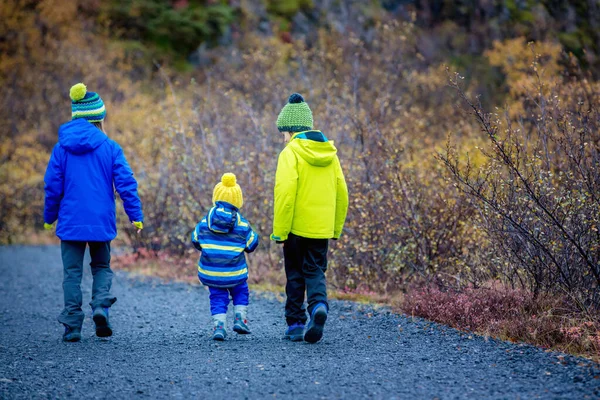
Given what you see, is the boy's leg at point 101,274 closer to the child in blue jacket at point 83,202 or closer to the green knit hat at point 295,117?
the child in blue jacket at point 83,202

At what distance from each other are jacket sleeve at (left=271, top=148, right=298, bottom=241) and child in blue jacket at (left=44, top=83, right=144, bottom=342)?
1.22 metres

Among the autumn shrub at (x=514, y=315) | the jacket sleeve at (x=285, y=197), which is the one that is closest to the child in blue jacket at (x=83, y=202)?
the jacket sleeve at (x=285, y=197)

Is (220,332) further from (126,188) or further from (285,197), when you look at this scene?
(126,188)

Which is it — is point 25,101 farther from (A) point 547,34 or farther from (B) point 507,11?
(B) point 507,11

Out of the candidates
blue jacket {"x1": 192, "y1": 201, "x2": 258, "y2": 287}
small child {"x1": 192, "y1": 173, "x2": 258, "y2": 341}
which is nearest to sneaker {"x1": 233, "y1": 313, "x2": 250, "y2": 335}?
small child {"x1": 192, "y1": 173, "x2": 258, "y2": 341}

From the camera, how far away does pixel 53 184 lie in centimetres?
590

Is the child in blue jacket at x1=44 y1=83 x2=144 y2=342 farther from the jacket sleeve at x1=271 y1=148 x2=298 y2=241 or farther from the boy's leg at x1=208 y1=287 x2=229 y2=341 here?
the jacket sleeve at x1=271 y1=148 x2=298 y2=241

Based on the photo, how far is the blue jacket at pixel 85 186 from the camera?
5855 millimetres

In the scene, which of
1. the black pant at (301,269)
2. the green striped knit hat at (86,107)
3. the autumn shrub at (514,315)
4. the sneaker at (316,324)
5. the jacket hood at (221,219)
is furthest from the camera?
the green striped knit hat at (86,107)

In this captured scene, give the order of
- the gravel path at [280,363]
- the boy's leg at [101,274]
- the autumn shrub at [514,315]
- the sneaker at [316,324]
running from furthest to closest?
1. the boy's leg at [101,274]
2. the sneaker at [316,324]
3. the autumn shrub at [514,315]
4. the gravel path at [280,363]

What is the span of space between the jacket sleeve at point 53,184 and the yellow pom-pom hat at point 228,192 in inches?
51.1

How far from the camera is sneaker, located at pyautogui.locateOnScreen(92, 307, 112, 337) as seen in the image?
19.1 ft

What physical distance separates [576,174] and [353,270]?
2.73 m

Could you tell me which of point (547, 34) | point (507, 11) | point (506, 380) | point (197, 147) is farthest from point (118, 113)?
point (507, 11)
